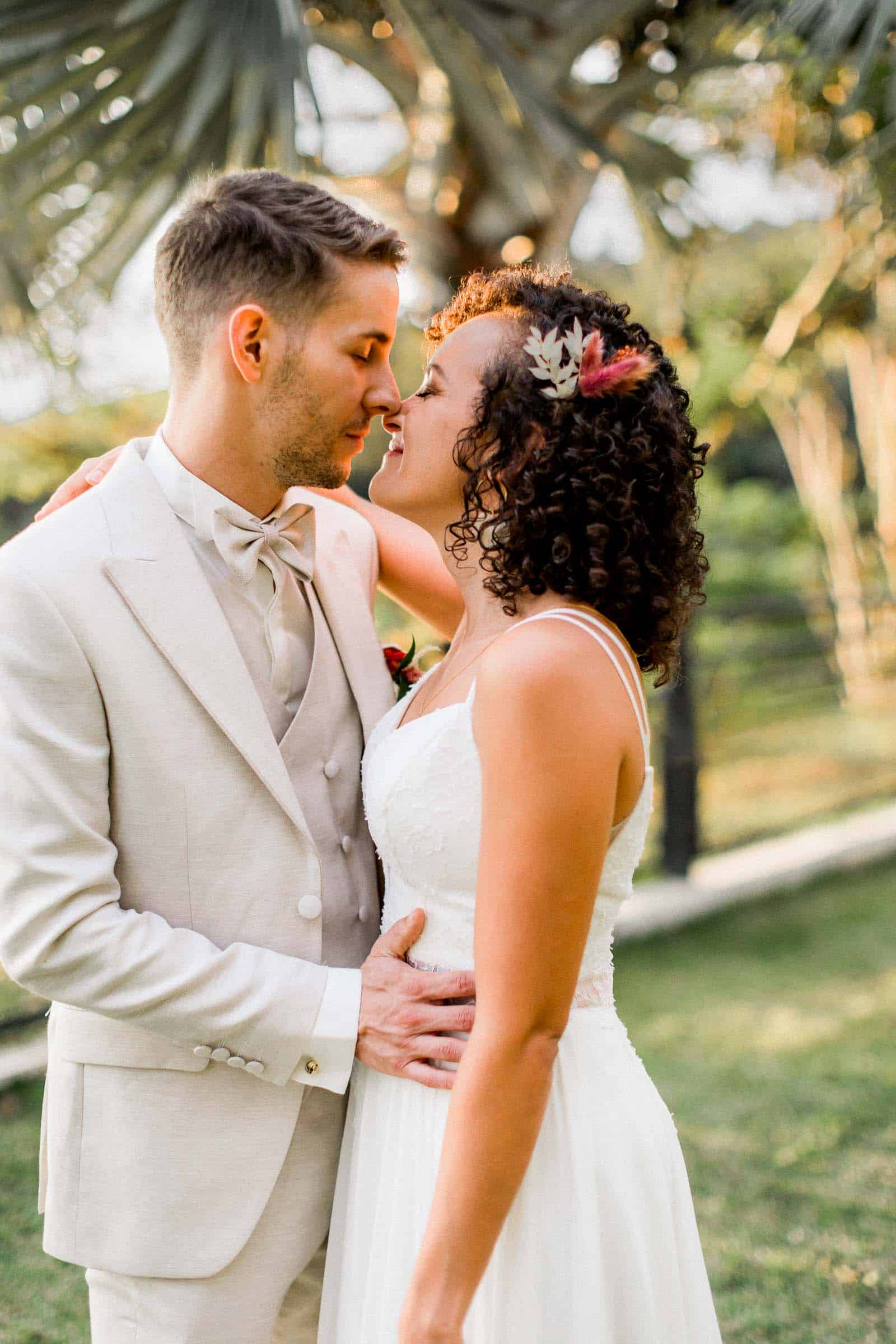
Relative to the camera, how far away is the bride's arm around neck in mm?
1333

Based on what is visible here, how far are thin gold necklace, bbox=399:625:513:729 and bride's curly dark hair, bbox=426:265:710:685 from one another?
0.25ft

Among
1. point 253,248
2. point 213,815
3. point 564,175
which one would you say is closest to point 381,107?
point 564,175

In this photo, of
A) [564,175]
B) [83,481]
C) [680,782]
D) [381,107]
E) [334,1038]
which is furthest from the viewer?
[680,782]

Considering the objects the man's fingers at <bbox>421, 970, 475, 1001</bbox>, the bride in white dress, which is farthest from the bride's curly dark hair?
the man's fingers at <bbox>421, 970, 475, 1001</bbox>

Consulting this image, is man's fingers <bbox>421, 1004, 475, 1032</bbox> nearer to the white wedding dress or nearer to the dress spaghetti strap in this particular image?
the white wedding dress

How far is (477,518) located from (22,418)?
18.4ft

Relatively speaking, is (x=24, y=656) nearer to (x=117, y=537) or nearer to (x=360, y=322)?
(x=117, y=537)

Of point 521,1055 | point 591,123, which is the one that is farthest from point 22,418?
point 521,1055

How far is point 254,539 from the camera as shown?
1766mm

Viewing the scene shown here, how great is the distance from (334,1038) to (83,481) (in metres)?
0.99

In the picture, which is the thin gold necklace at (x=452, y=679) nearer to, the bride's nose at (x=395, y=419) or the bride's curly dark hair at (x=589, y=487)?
the bride's curly dark hair at (x=589, y=487)

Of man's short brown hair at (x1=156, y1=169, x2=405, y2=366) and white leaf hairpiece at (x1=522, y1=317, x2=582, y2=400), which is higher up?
man's short brown hair at (x1=156, y1=169, x2=405, y2=366)

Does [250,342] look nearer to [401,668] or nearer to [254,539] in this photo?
[254,539]

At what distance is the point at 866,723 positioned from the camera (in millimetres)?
9148
